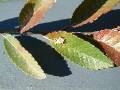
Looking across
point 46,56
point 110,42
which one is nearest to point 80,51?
point 110,42

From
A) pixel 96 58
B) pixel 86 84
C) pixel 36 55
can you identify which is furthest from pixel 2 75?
pixel 96 58

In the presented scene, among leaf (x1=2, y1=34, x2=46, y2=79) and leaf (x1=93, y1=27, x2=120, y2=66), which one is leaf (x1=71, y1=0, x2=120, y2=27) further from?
leaf (x1=2, y1=34, x2=46, y2=79)

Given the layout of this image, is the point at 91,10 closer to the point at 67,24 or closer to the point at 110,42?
the point at 110,42

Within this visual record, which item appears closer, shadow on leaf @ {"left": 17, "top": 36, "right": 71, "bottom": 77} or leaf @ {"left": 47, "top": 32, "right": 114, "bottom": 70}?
leaf @ {"left": 47, "top": 32, "right": 114, "bottom": 70}

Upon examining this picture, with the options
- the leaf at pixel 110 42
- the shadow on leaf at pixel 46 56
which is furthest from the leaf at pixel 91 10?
the shadow on leaf at pixel 46 56

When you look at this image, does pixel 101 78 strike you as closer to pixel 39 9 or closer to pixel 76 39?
pixel 76 39

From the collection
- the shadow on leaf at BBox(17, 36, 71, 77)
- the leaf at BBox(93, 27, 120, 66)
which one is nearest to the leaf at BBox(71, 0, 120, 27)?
the leaf at BBox(93, 27, 120, 66)
